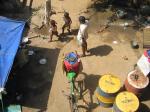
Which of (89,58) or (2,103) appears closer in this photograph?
(2,103)

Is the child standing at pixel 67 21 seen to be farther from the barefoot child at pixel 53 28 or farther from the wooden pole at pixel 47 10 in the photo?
the wooden pole at pixel 47 10

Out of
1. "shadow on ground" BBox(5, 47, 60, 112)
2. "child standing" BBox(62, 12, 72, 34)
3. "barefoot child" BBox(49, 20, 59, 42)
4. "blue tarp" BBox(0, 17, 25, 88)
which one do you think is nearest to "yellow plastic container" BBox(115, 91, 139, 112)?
"shadow on ground" BBox(5, 47, 60, 112)

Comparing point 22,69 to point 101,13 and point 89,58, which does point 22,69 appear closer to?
point 89,58

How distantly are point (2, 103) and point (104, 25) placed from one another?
5719mm

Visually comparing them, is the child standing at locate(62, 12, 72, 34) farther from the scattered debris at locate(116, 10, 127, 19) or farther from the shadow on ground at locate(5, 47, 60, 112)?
the scattered debris at locate(116, 10, 127, 19)

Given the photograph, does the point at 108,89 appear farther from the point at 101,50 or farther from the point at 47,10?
the point at 47,10

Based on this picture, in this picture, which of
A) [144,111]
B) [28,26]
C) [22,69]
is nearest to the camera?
[144,111]

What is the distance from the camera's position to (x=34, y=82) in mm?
12156

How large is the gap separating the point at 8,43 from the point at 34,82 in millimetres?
1781

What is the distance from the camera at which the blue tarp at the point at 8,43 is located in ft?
34.6

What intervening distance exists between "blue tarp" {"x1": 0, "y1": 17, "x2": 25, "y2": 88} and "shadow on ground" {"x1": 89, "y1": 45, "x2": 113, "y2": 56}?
10.3ft

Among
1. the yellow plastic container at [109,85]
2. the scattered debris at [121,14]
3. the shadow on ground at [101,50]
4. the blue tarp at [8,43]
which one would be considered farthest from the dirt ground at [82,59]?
the blue tarp at [8,43]

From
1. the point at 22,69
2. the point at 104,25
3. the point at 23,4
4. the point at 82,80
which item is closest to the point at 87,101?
the point at 82,80

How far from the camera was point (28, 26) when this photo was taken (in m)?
14.2
